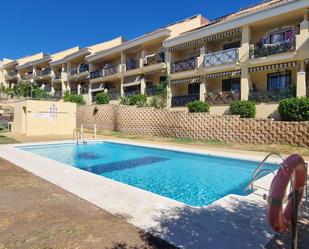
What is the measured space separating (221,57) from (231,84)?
2.77 meters

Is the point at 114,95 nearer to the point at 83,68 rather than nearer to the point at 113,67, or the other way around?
the point at 113,67

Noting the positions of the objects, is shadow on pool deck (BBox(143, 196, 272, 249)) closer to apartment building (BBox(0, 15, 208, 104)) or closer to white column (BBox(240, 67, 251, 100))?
white column (BBox(240, 67, 251, 100))

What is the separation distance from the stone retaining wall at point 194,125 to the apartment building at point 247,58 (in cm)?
295

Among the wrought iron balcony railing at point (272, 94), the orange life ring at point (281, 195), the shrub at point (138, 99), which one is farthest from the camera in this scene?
the shrub at point (138, 99)

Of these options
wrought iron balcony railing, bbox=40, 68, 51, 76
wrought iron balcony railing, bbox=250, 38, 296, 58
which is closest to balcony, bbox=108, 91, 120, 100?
wrought iron balcony railing, bbox=250, 38, 296, 58

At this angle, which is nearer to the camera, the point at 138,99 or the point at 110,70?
the point at 138,99

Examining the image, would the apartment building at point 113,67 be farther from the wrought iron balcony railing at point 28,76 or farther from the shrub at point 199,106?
the shrub at point 199,106

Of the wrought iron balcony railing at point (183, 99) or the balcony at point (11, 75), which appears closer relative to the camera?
the wrought iron balcony railing at point (183, 99)

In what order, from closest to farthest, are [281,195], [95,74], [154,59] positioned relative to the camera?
[281,195], [154,59], [95,74]

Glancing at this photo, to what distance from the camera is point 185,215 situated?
580 cm

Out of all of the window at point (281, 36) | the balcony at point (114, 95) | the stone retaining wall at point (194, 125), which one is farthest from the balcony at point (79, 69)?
the window at point (281, 36)

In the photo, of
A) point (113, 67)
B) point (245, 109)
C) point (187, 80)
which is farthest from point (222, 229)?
point (113, 67)

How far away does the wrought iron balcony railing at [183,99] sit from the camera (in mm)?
26078

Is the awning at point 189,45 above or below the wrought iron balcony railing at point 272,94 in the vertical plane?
above
